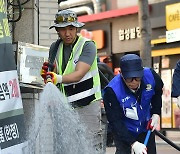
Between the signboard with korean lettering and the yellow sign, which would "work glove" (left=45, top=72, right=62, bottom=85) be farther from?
the signboard with korean lettering

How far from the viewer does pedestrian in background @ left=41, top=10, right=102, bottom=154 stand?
199 inches

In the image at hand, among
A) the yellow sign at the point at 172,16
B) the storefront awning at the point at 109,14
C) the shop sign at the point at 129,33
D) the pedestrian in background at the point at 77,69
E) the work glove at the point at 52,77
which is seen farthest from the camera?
the shop sign at the point at 129,33

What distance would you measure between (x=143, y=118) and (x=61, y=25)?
111cm

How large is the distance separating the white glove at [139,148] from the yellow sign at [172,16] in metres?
12.9

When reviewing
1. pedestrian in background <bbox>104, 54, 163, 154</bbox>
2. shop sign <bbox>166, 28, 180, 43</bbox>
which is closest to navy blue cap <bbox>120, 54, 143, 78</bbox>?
pedestrian in background <bbox>104, 54, 163, 154</bbox>

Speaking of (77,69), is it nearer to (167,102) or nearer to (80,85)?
(80,85)

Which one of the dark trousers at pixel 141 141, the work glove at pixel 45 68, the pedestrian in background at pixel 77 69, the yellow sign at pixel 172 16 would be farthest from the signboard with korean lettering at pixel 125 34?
the dark trousers at pixel 141 141

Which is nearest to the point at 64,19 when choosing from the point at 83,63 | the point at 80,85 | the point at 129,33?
the point at 83,63

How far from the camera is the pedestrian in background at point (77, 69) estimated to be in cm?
505

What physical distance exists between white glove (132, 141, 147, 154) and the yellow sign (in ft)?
42.4

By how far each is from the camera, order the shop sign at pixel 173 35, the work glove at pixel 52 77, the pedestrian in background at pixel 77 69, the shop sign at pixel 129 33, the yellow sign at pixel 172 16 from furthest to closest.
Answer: the shop sign at pixel 129 33, the yellow sign at pixel 172 16, the shop sign at pixel 173 35, the pedestrian in background at pixel 77 69, the work glove at pixel 52 77

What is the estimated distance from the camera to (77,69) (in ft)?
16.4

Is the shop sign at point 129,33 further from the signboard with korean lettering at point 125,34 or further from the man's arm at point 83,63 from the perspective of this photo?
the man's arm at point 83,63

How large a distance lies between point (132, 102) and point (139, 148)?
394 millimetres
